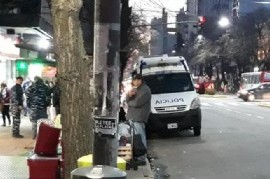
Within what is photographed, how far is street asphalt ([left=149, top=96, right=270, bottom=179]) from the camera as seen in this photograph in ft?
37.2

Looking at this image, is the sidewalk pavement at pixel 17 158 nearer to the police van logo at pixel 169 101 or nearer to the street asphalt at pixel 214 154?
the street asphalt at pixel 214 154

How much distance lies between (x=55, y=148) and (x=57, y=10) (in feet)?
6.76

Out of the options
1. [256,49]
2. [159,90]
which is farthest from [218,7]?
[159,90]

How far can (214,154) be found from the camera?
46.2ft

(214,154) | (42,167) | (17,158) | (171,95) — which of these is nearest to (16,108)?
(171,95)

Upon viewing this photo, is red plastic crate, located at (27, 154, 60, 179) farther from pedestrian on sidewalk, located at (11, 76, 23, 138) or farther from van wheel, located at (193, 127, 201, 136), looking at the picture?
van wheel, located at (193, 127, 201, 136)

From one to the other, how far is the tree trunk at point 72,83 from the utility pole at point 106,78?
4.76 ft

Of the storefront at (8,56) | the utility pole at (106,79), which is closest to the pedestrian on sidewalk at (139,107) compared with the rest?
the utility pole at (106,79)

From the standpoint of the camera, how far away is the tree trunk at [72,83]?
653 cm

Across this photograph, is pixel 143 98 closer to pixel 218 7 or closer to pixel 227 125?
pixel 227 125

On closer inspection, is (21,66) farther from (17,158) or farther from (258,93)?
(258,93)

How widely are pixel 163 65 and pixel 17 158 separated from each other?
8.48 metres

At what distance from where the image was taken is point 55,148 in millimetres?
7672

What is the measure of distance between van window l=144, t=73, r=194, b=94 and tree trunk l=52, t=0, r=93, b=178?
12126mm
